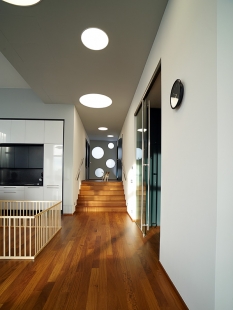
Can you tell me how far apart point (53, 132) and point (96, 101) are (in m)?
1.48

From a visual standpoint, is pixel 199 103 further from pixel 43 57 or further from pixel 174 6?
pixel 43 57

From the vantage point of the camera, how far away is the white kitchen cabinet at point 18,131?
17.0 feet

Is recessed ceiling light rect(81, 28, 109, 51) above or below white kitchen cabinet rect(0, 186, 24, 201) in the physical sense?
above

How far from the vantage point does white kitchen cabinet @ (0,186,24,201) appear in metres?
5.11

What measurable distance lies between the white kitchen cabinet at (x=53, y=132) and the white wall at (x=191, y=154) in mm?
3721

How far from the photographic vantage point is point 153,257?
257 cm

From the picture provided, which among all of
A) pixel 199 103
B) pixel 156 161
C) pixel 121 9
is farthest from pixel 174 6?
pixel 156 161

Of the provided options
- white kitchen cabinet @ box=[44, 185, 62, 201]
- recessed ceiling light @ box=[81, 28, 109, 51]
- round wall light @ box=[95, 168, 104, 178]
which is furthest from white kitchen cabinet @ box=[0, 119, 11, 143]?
round wall light @ box=[95, 168, 104, 178]

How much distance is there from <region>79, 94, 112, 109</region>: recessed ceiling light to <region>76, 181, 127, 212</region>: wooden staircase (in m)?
2.89

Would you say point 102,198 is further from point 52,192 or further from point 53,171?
point 53,171

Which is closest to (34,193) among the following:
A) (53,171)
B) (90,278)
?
(53,171)

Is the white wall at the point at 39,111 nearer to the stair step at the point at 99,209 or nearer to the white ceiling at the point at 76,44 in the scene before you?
the stair step at the point at 99,209

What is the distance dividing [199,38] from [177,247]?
175 cm

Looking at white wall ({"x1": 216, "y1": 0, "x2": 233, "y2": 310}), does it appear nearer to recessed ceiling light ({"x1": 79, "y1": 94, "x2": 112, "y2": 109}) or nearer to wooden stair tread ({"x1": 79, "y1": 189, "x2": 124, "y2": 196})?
recessed ceiling light ({"x1": 79, "y1": 94, "x2": 112, "y2": 109})
